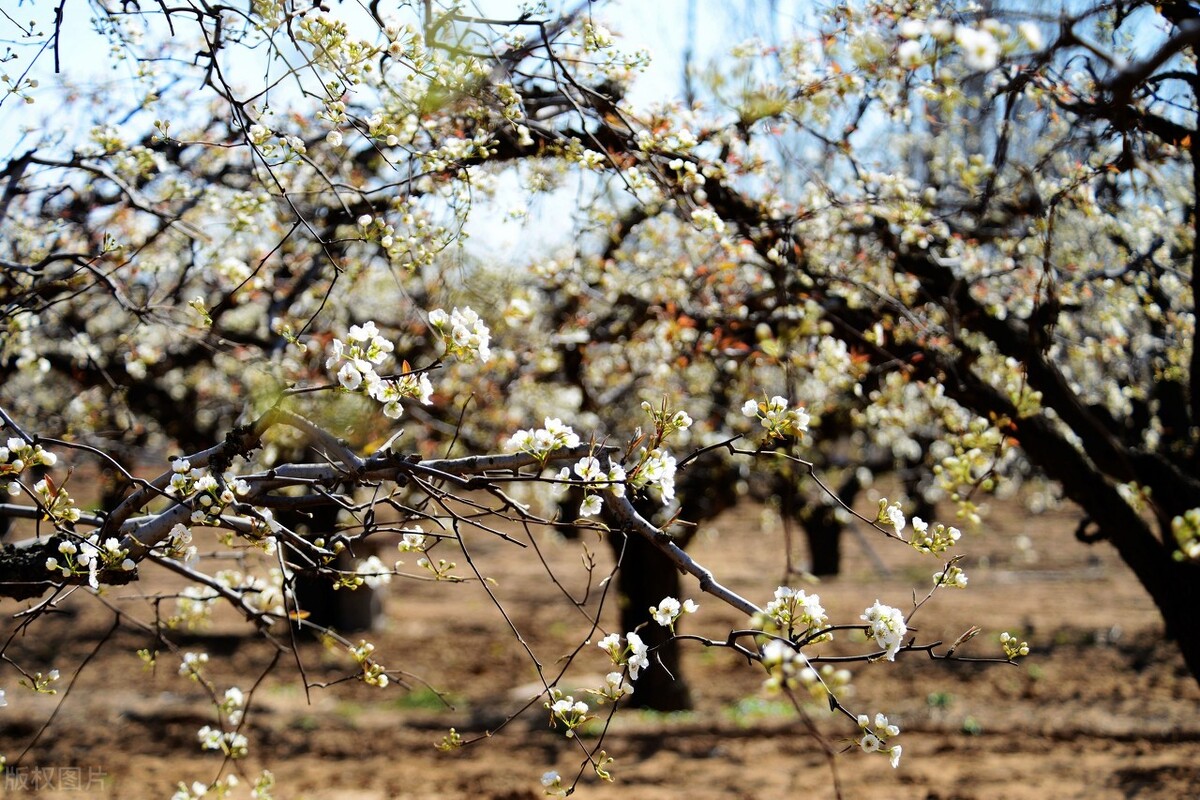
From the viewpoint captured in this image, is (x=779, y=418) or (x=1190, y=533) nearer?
(x=779, y=418)

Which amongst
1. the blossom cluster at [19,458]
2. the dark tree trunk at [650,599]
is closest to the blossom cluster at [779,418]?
the blossom cluster at [19,458]

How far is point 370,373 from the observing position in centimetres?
243

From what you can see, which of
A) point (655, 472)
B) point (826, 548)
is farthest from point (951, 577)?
point (826, 548)

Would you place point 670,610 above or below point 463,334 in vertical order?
below

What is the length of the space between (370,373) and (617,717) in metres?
7.03

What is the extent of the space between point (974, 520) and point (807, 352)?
71.6 inches

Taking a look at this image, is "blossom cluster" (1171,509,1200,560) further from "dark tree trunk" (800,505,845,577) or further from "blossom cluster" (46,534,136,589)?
"dark tree trunk" (800,505,845,577)

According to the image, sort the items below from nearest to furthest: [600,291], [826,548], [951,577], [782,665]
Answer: [782,665]
[951,577]
[600,291]
[826,548]

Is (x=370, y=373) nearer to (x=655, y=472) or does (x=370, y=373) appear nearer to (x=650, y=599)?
(x=655, y=472)

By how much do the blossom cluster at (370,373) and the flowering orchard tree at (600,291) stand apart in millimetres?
11

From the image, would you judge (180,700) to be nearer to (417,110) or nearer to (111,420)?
(111,420)

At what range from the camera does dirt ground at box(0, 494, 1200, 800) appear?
6.57m

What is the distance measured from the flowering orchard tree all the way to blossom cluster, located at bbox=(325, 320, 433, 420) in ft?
0.04

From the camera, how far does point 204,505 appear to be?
2.58 meters
